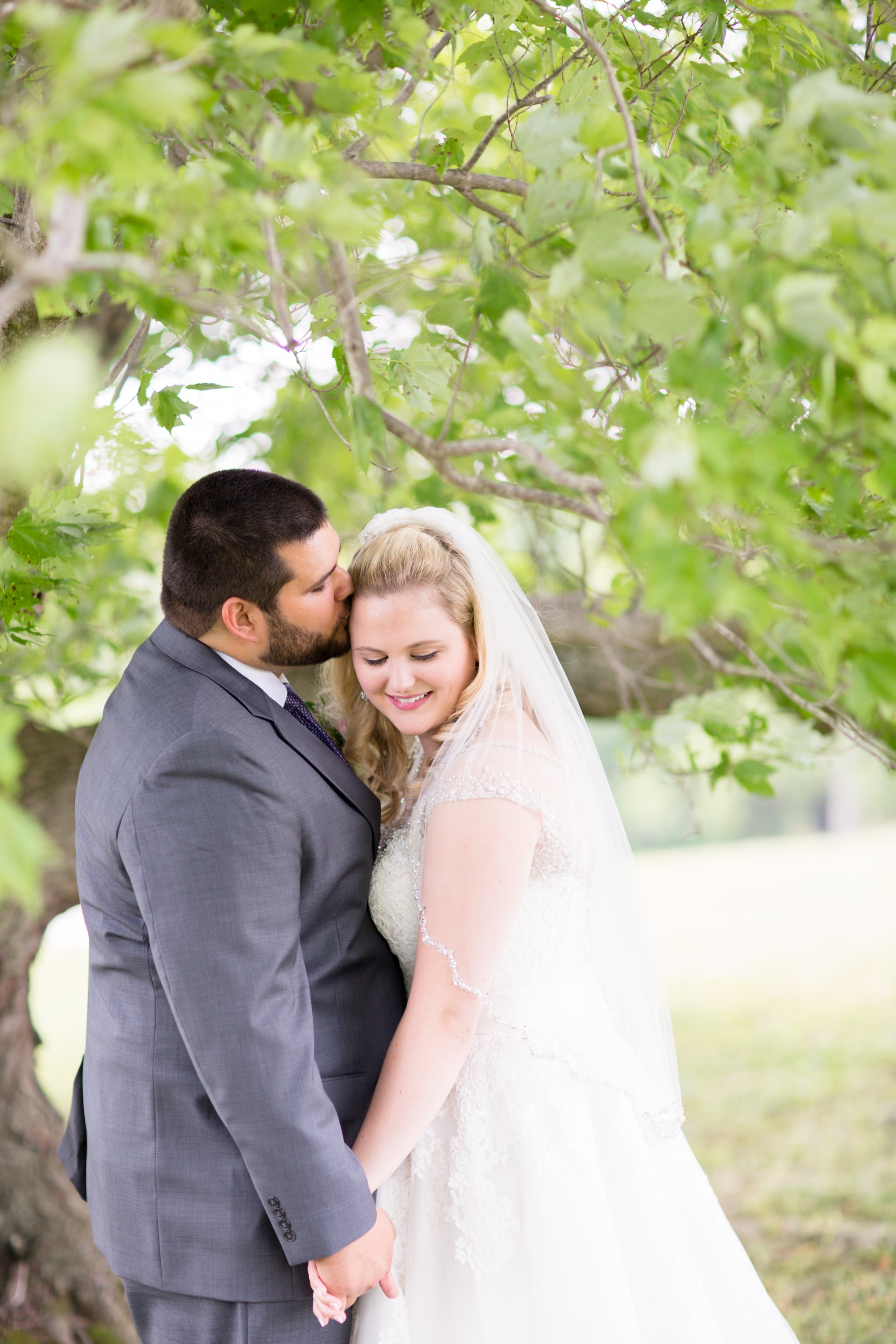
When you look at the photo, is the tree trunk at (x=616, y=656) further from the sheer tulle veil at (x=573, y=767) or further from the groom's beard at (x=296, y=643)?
the groom's beard at (x=296, y=643)

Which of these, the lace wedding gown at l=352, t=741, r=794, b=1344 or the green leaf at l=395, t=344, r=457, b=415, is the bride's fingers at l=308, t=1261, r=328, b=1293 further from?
the green leaf at l=395, t=344, r=457, b=415

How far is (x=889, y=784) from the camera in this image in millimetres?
15891

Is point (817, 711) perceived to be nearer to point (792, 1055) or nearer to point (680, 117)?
point (680, 117)

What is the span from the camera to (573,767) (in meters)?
2.38

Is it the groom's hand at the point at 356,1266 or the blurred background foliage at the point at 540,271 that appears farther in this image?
the groom's hand at the point at 356,1266

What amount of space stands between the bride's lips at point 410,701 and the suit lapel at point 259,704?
0.72 feet

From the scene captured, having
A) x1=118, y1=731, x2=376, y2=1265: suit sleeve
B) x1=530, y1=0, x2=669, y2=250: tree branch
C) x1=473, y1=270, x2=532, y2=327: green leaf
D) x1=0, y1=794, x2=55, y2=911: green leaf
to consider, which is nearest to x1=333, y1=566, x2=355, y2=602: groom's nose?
x1=118, y1=731, x2=376, y2=1265: suit sleeve

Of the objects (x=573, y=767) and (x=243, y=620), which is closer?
(x=243, y=620)

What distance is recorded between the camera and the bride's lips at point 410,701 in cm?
233

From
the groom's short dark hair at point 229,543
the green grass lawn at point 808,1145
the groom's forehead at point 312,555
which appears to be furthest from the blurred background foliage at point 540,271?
the green grass lawn at point 808,1145

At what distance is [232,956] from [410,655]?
82 cm

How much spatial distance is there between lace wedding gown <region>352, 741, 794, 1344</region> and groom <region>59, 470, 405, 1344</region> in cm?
17

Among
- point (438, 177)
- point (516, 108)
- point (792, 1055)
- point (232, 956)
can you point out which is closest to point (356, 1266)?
point (232, 956)

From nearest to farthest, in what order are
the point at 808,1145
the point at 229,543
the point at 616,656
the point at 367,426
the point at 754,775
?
the point at 367,426 < the point at 229,543 < the point at 754,775 < the point at 616,656 < the point at 808,1145
